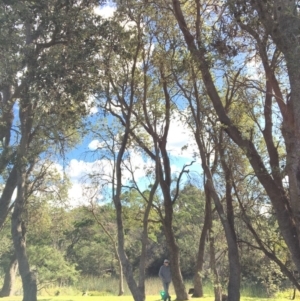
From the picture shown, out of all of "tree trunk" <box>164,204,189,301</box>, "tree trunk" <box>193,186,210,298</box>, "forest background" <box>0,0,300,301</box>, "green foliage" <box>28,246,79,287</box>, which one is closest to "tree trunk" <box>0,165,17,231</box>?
"forest background" <box>0,0,300,301</box>

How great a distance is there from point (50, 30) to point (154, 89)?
5.13 metres

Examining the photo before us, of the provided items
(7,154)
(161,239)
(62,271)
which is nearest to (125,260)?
(7,154)

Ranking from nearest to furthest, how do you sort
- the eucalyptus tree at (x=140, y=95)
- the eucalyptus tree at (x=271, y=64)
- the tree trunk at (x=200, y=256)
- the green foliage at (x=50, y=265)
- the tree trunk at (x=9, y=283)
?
the eucalyptus tree at (x=271, y=64), the eucalyptus tree at (x=140, y=95), the tree trunk at (x=200, y=256), the tree trunk at (x=9, y=283), the green foliage at (x=50, y=265)

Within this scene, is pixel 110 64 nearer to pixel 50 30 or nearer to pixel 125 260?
pixel 50 30

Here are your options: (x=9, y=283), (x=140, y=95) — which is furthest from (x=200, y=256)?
(x=9, y=283)

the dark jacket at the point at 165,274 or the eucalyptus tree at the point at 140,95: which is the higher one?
the eucalyptus tree at the point at 140,95

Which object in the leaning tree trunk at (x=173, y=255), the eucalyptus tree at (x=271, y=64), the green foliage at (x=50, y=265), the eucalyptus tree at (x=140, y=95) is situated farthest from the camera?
the green foliage at (x=50, y=265)

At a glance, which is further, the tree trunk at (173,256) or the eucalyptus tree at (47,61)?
the tree trunk at (173,256)

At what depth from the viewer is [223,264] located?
51.9 feet

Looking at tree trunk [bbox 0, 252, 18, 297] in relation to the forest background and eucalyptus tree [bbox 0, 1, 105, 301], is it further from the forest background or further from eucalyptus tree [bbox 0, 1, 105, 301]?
eucalyptus tree [bbox 0, 1, 105, 301]

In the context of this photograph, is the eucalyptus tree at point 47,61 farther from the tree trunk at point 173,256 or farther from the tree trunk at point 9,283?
the tree trunk at point 9,283

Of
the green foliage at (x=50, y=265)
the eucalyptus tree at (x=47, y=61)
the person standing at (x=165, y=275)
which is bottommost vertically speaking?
the person standing at (x=165, y=275)

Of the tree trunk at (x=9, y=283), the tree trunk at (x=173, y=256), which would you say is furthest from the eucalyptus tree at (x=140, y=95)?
the tree trunk at (x=9, y=283)

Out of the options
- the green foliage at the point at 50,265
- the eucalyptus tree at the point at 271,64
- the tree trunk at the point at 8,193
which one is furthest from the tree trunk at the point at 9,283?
the eucalyptus tree at the point at 271,64
